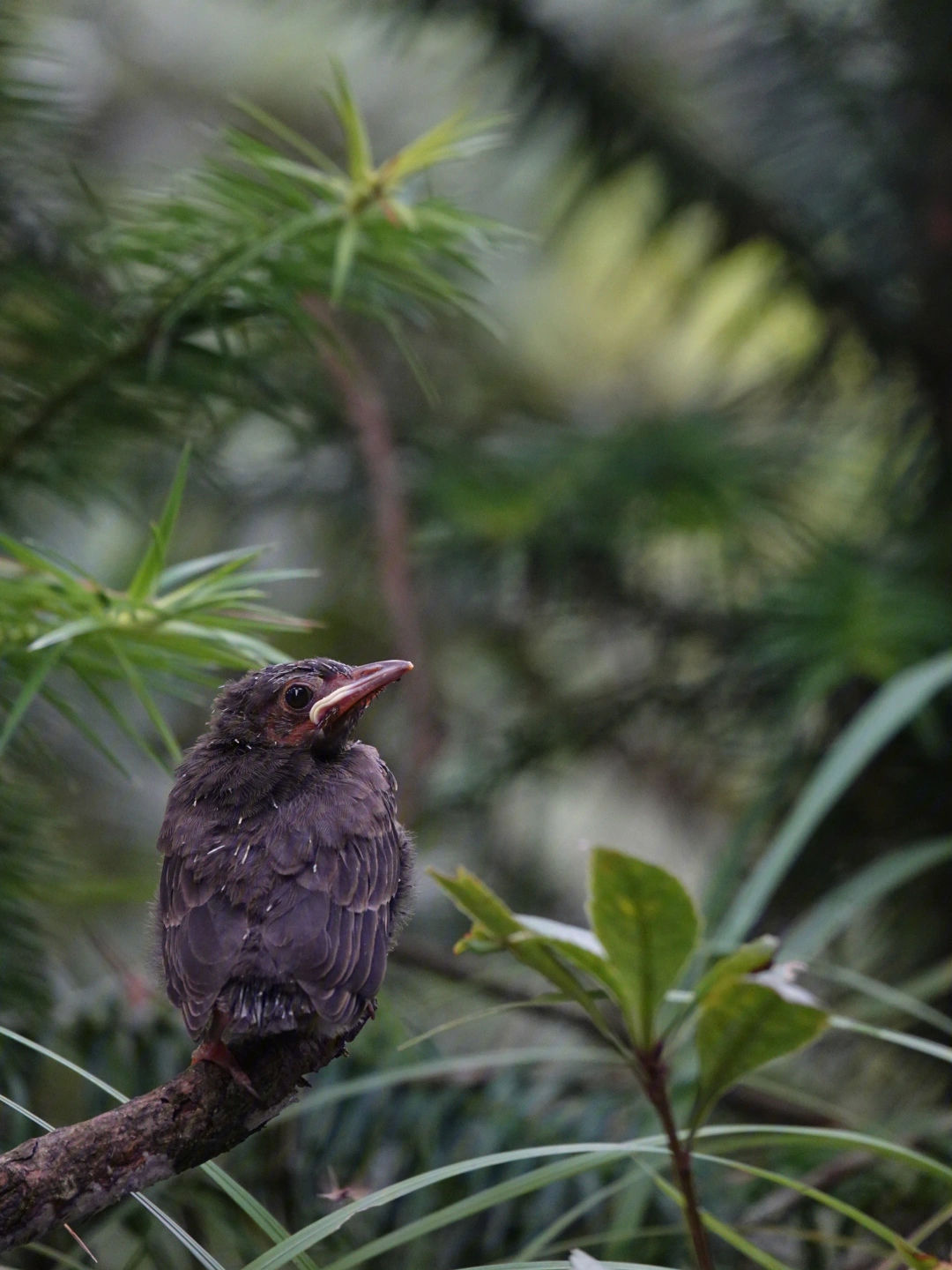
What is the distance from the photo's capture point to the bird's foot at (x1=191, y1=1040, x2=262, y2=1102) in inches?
20.0

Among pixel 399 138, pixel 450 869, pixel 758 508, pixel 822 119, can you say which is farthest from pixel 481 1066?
pixel 399 138

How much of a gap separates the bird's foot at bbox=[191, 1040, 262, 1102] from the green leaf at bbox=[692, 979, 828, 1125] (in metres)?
0.20

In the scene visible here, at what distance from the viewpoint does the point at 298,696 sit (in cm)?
63

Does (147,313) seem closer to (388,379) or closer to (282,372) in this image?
(282,372)

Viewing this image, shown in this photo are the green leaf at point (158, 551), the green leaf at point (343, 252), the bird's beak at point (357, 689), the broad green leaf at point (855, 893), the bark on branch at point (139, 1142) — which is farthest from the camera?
the broad green leaf at point (855, 893)

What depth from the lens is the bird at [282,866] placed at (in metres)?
0.52

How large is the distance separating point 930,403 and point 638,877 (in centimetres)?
126

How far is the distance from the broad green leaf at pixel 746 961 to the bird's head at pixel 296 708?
204 mm

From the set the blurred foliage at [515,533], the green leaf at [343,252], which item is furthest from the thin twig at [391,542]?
the green leaf at [343,252]

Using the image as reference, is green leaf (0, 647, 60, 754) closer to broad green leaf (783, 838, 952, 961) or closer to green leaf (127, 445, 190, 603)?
green leaf (127, 445, 190, 603)

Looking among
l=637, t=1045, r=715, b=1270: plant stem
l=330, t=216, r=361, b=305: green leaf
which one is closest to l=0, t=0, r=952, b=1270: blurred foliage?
l=330, t=216, r=361, b=305: green leaf

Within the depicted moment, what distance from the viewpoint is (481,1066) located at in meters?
1.15

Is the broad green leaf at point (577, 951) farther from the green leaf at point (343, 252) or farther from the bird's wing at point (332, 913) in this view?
the green leaf at point (343, 252)

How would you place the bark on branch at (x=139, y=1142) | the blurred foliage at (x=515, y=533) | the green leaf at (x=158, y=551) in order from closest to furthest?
1. the bark on branch at (x=139, y=1142)
2. the green leaf at (x=158, y=551)
3. the blurred foliage at (x=515, y=533)
